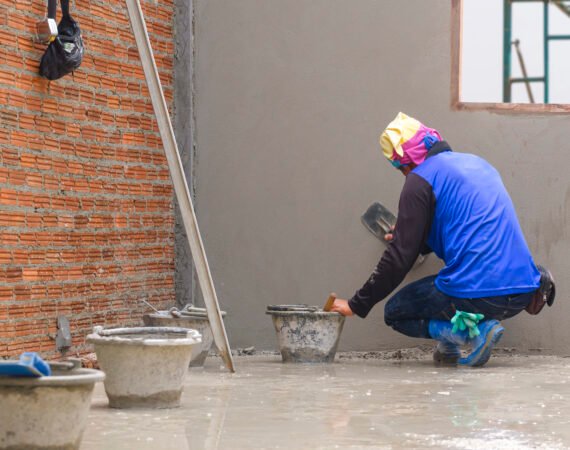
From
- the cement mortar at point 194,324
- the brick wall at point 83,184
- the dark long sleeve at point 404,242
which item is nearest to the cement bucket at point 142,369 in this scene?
the brick wall at point 83,184

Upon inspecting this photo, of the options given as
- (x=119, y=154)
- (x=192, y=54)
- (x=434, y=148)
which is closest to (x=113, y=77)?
(x=119, y=154)

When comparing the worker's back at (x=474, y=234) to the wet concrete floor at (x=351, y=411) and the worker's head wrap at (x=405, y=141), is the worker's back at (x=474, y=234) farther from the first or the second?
the wet concrete floor at (x=351, y=411)

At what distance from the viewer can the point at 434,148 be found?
5.92 meters

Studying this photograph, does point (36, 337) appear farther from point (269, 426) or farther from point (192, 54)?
point (192, 54)

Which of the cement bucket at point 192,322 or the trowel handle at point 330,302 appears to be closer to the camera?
the cement bucket at point 192,322

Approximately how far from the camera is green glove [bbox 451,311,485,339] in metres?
5.71

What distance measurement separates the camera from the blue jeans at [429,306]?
225 inches

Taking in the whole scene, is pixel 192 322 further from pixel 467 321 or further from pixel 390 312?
pixel 467 321

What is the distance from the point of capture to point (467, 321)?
571 cm

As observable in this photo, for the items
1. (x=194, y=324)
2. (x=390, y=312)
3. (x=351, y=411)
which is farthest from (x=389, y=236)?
(x=351, y=411)

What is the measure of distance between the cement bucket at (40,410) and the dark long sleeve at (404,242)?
9.04ft

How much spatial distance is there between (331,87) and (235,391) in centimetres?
231

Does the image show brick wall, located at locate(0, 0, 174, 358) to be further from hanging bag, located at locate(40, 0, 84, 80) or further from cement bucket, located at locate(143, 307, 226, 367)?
cement bucket, located at locate(143, 307, 226, 367)

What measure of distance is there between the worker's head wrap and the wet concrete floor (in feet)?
Result: 3.60
